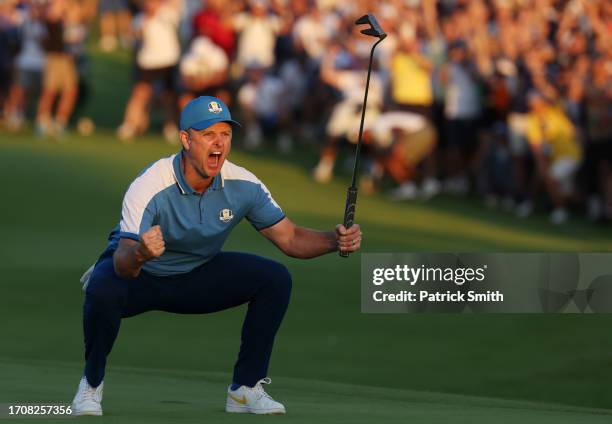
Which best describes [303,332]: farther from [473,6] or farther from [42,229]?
[473,6]

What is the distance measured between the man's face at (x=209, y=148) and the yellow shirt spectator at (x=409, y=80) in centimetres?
1396

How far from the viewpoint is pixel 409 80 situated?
2139 centimetres

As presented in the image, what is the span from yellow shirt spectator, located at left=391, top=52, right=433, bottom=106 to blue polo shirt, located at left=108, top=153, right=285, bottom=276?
534 inches

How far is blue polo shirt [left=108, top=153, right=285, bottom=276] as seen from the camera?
24.4 ft

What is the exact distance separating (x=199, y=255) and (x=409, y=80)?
13.8 meters

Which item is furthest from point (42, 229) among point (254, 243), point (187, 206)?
point (187, 206)

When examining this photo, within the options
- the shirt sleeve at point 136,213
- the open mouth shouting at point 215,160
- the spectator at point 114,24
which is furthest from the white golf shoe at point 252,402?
the spectator at point 114,24

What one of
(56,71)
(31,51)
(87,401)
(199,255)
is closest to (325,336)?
(199,255)

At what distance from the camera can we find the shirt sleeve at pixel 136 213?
732 cm

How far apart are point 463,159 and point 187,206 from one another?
14.7 meters

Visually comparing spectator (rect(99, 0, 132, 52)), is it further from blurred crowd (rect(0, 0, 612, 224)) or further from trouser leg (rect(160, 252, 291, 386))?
trouser leg (rect(160, 252, 291, 386))

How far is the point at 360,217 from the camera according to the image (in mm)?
19844

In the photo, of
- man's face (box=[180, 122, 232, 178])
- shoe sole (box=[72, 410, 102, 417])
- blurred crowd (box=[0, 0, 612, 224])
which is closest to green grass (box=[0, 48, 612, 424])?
shoe sole (box=[72, 410, 102, 417])

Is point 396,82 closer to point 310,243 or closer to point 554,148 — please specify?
point 554,148
